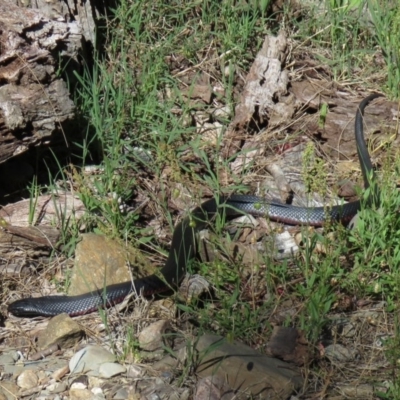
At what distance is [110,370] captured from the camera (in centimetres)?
353

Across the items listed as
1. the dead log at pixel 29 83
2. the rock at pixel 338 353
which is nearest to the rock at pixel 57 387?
the rock at pixel 338 353

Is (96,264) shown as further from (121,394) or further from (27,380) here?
(121,394)

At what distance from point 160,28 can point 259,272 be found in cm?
221

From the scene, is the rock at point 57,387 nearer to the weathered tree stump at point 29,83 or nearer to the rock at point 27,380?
the rock at point 27,380

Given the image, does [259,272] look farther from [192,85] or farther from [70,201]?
[192,85]

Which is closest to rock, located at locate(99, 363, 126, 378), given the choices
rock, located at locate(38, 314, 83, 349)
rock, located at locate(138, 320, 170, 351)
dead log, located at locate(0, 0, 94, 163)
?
rock, located at locate(138, 320, 170, 351)

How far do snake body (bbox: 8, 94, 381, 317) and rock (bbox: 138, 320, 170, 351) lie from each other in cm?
18

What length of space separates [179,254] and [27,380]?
0.97m

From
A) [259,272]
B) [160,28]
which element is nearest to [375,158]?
[259,272]

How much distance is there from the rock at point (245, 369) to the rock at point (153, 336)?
0.85 feet

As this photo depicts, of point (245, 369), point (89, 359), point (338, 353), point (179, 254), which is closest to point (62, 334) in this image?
point (89, 359)

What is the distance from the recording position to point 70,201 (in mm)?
4512

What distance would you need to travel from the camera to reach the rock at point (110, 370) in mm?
3518

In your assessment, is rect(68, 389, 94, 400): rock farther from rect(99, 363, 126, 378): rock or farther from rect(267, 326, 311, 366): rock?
rect(267, 326, 311, 366): rock
